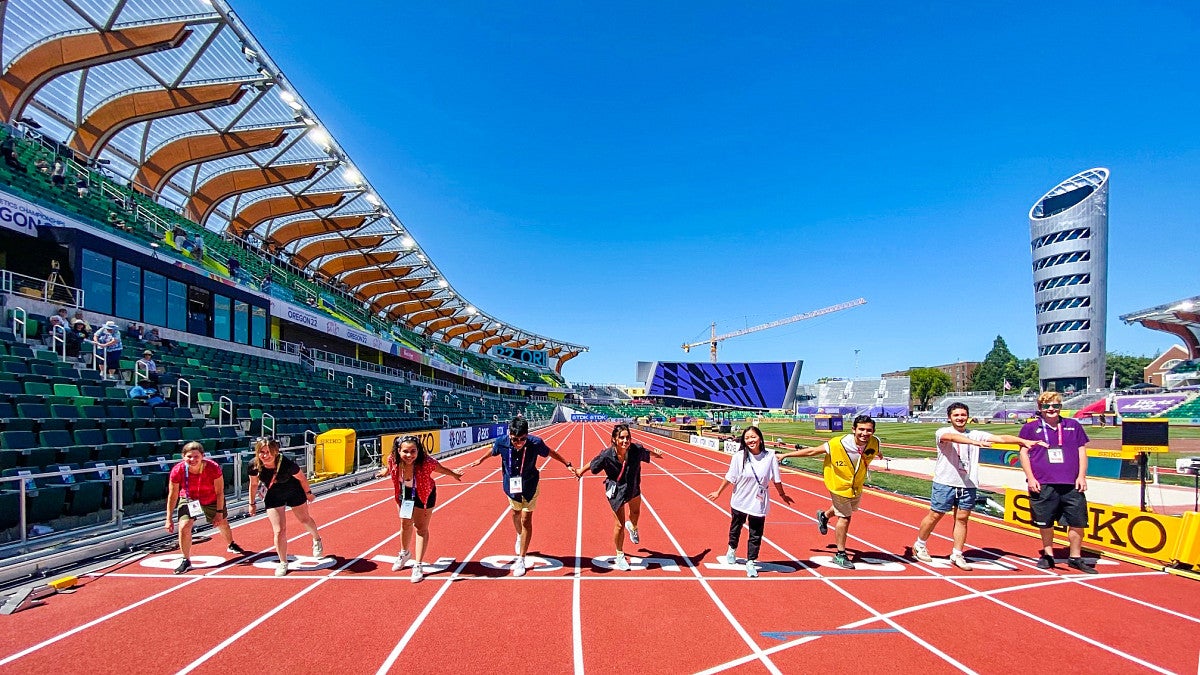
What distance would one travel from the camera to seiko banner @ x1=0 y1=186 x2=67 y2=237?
11.8 m

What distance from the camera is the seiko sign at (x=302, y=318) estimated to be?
24.2 metres

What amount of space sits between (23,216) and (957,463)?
20002 mm

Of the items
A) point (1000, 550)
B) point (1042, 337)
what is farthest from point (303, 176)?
point (1042, 337)

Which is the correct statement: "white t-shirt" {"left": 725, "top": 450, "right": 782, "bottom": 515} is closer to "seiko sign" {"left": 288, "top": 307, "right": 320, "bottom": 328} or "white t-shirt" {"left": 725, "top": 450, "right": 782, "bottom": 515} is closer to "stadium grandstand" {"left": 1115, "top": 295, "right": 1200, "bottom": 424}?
"seiko sign" {"left": 288, "top": 307, "right": 320, "bottom": 328}

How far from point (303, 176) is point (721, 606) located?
29.0 m

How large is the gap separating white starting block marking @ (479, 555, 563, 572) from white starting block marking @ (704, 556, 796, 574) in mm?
1861

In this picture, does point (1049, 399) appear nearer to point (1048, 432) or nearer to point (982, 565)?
point (1048, 432)

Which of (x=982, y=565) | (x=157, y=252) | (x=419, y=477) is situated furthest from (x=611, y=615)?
(x=157, y=252)

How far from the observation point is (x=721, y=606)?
480 centimetres

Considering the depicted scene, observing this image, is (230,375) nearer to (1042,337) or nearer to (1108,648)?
(1108,648)

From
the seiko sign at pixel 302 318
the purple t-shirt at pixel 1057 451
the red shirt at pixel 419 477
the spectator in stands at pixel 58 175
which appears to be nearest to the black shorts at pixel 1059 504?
the purple t-shirt at pixel 1057 451

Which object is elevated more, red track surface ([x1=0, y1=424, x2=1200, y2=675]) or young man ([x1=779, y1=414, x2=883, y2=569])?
young man ([x1=779, y1=414, x2=883, y2=569])

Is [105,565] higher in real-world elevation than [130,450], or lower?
lower

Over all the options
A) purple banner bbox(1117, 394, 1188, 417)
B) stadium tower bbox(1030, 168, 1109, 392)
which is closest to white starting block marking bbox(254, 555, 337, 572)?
purple banner bbox(1117, 394, 1188, 417)
